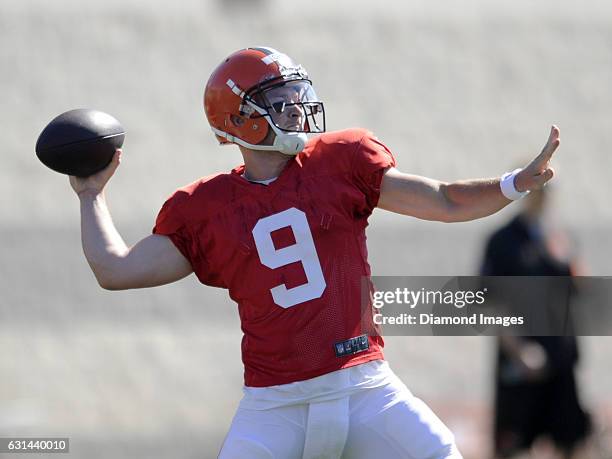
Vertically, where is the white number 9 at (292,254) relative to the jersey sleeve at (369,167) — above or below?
below

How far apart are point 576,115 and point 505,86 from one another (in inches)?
36.5

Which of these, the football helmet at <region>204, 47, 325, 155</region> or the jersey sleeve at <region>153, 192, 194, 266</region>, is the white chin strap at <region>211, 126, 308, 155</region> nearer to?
the football helmet at <region>204, 47, 325, 155</region>

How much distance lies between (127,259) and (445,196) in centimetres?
100

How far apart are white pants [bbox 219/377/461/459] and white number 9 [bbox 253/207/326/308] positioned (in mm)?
326

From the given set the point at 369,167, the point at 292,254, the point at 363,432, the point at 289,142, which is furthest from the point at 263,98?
the point at 363,432

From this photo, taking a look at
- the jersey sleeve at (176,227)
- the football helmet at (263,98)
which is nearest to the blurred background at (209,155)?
the football helmet at (263,98)

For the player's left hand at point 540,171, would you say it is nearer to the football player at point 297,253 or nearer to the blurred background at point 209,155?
the football player at point 297,253

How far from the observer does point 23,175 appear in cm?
1119

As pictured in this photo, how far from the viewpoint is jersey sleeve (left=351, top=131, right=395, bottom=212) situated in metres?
3.32

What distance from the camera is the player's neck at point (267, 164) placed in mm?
3418

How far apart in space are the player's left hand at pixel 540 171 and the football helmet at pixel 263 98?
0.64 m

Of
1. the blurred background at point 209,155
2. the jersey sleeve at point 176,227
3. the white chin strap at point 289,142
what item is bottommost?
the blurred background at point 209,155

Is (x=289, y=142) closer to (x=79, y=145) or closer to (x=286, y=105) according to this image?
A: (x=286, y=105)

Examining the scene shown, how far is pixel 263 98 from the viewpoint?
3.41 m
